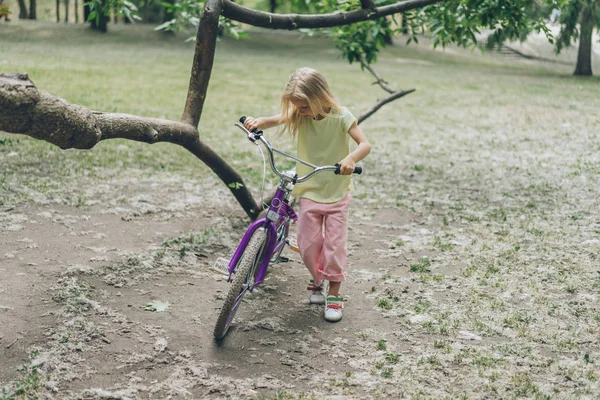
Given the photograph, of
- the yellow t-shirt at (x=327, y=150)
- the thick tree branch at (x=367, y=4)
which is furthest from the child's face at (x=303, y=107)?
the thick tree branch at (x=367, y=4)

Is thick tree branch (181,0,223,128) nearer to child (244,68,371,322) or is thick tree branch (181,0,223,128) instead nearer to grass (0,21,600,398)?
grass (0,21,600,398)

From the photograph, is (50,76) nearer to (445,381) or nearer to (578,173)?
(578,173)

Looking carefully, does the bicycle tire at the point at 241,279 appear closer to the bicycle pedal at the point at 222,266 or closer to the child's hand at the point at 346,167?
the bicycle pedal at the point at 222,266

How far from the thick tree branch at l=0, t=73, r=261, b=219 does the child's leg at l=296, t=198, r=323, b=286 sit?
1.32 meters

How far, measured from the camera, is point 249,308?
4637 millimetres

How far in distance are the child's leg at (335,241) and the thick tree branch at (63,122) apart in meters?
1.50

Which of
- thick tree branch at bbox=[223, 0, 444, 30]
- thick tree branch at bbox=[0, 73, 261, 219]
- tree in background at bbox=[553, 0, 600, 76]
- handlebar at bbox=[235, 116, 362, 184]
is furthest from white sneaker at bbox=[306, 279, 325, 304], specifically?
tree in background at bbox=[553, 0, 600, 76]

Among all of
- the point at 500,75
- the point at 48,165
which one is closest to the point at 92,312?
the point at 48,165

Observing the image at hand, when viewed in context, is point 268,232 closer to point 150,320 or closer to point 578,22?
point 150,320

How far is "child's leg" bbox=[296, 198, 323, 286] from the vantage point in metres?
4.54

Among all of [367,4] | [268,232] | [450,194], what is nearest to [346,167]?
[268,232]

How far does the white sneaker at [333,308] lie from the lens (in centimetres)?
449

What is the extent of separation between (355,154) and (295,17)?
2240 mm

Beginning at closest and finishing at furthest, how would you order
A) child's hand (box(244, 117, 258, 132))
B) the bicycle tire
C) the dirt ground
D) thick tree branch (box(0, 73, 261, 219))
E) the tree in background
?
thick tree branch (box(0, 73, 261, 219)) < the dirt ground < the bicycle tire < child's hand (box(244, 117, 258, 132)) < the tree in background
